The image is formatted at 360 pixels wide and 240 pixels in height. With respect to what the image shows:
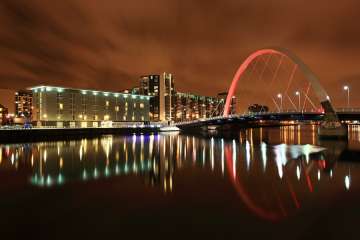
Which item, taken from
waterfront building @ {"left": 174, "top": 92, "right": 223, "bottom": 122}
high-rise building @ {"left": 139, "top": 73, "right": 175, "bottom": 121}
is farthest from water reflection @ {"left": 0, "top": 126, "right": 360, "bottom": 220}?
waterfront building @ {"left": 174, "top": 92, "right": 223, "bottom": 122}

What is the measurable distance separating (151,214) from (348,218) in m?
6.28

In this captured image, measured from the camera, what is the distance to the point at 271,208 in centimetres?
990

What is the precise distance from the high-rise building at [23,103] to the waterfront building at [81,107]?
2203 inches

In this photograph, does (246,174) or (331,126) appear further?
(331,126)

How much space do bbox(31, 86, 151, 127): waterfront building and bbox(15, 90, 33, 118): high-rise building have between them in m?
56.0

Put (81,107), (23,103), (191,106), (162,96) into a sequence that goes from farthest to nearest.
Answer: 1. (191,106)
2. (23,103)
3. (162,96)
4. (81,107)

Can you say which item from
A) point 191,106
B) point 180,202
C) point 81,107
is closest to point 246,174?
point 180,202

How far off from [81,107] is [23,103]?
2548 inches

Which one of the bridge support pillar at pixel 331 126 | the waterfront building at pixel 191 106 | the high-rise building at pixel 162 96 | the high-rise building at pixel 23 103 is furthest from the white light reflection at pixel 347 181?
the high-rise building at pixel 23 103

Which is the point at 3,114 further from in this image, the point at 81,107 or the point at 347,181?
the point at 347,181

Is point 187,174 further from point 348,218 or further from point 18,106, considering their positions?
point 18,106

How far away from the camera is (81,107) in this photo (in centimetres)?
6444

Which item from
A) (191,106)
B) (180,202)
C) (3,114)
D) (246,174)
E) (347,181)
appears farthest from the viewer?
(191,106)

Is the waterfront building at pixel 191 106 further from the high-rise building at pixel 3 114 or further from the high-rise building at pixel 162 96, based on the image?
the high-rise building at pixel 3 114
